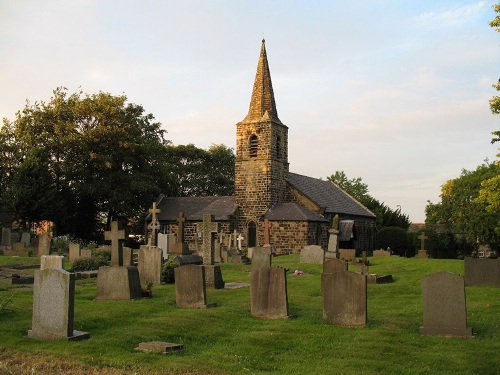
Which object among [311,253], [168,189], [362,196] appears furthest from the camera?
[362,196]

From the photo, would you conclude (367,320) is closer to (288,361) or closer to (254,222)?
(288,361)

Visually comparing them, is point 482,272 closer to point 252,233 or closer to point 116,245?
point 116,245

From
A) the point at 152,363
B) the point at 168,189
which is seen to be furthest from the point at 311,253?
the point at 168,189

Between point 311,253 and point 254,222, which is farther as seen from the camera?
point 254,222

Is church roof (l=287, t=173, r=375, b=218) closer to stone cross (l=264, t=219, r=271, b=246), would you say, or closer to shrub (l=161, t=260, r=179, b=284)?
stone cross (l=264, t=219, r=271, b=246)

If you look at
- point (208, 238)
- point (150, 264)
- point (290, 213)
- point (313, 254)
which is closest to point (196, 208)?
point (290, 213)

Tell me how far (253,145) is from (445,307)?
32.1 metres

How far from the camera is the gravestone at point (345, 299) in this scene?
33.9 ft

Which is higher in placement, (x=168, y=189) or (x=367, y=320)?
(x=168, y=189)

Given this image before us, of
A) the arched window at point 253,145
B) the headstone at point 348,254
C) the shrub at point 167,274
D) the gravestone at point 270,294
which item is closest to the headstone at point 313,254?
the headstone at point 348,254

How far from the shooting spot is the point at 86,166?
4400 cm

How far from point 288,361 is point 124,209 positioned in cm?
3763

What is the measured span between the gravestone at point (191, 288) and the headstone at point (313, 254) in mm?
13887

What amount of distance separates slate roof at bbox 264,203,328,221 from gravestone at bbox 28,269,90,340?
29284 mm
